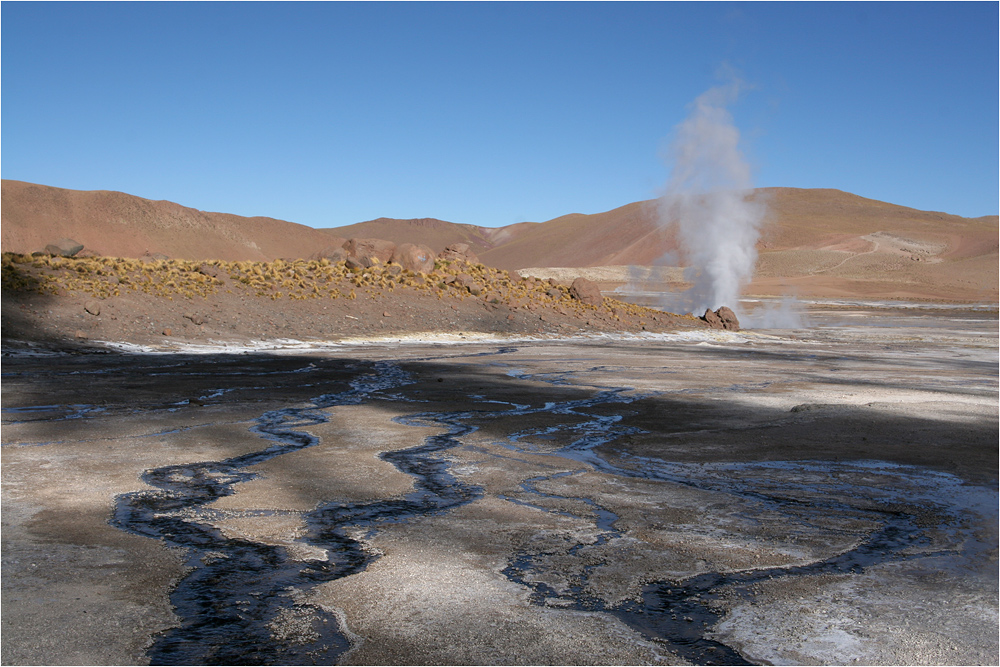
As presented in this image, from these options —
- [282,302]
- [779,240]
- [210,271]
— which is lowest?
[282,302]

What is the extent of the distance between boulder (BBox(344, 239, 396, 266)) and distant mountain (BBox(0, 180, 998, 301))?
47.2m

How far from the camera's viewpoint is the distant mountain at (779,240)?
85875mm

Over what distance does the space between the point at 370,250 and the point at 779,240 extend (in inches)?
4344

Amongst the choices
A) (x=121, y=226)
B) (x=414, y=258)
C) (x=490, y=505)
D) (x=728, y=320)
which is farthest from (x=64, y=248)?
(x=121, y=226)

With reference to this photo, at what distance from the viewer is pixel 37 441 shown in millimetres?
8133

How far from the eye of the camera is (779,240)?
133m

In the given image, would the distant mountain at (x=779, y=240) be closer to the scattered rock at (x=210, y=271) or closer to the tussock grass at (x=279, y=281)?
the tussock grass at (x=279, y=281)

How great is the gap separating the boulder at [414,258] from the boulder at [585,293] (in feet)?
17.4

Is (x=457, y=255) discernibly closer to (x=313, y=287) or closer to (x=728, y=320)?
(x=313, y=287)

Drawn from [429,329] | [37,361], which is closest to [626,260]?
[429,329]

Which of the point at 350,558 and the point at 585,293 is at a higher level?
the point at 585,293

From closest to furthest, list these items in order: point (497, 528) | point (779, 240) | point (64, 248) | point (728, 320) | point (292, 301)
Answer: point (497, 528), point (292, 301), point (728, 320), point (64, 248), point (779, 240)

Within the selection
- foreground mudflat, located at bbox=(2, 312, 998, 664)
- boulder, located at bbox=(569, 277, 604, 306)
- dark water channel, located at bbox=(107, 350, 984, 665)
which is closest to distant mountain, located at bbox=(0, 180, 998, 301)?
boulder, located at bbox=(569, 277, 604, 306)

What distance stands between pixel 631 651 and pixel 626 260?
15626cm
